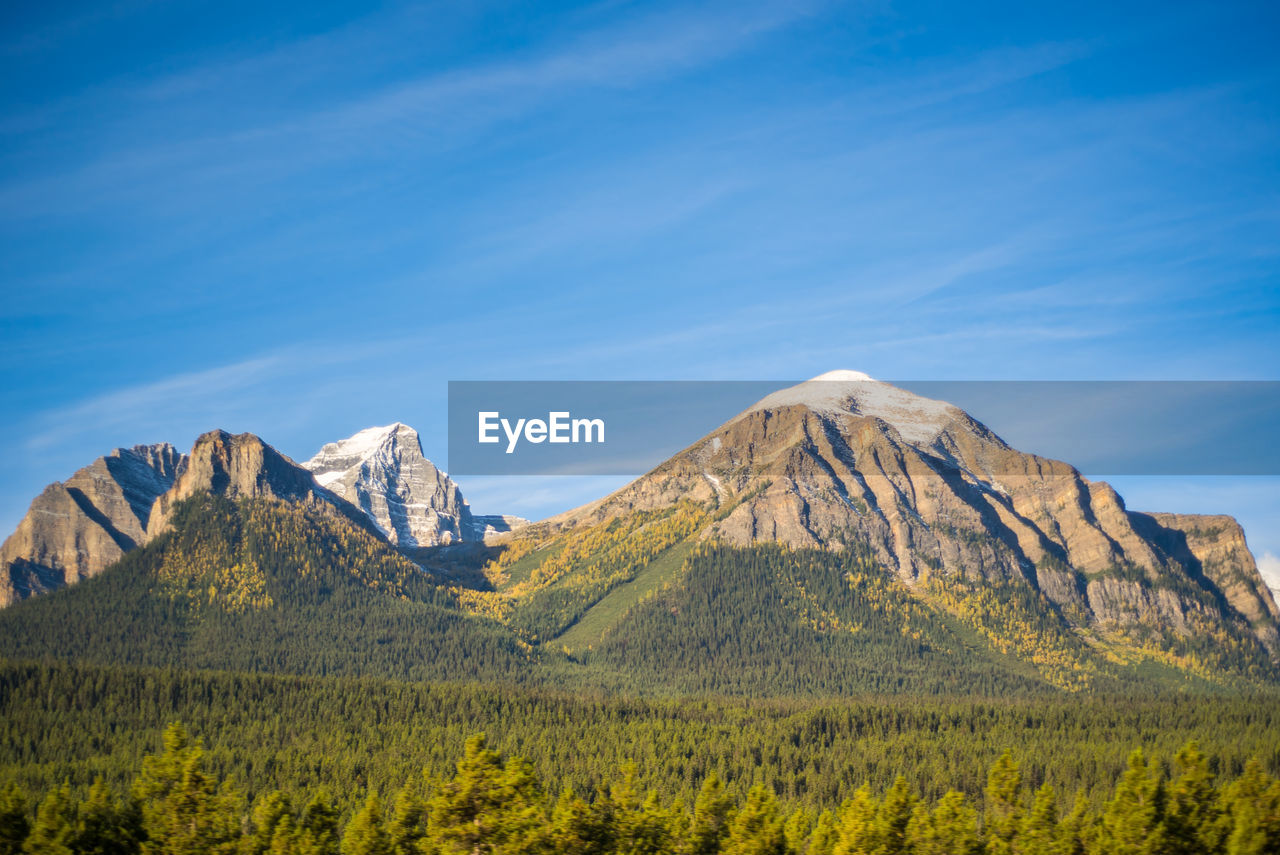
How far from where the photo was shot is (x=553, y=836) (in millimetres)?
87375

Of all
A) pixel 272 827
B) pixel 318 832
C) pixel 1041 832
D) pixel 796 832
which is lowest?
pixel 796 832

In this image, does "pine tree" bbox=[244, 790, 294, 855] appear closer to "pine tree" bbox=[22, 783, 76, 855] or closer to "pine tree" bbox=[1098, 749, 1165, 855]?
"pine tree" bbox=[22, 783, 76, 855]

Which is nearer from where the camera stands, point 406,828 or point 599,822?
point 599,822

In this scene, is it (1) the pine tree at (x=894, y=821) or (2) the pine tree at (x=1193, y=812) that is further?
(2) the pine tree at (x=1193, y=812)

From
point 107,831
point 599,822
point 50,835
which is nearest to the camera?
point 50,835

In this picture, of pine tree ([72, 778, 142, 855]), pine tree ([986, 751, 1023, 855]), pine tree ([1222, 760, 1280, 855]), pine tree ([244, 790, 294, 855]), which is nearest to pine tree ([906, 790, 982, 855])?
pine tree ([986, 751, 1023, 855])

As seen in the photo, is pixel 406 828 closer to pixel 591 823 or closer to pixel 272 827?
pixel 272 827

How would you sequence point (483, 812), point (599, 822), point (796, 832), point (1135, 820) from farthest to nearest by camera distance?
1. point (796, 832)
2. point (1135, 820)
3. point (599, 822)
4. point (483, 812)

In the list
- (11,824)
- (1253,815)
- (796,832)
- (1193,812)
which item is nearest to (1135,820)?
(1193,812)

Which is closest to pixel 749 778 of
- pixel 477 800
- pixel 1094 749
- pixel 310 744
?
pixel 1094 749

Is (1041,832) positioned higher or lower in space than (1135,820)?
lower

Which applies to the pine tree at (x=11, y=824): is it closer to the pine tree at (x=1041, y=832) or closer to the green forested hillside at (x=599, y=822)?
the green forested hillside at (x=599, y=822)

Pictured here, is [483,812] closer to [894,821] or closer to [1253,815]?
[894,821]

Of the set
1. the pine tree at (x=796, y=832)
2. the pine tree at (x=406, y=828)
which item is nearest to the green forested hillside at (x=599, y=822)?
the pine tree at (x=406, y=828)
